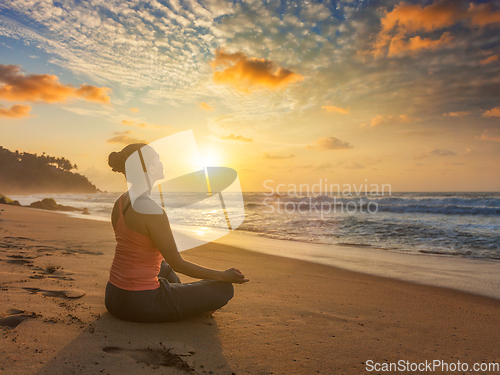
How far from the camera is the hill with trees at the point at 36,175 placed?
7131 cm

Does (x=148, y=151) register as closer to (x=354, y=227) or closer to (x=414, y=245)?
(x=414, y=245)

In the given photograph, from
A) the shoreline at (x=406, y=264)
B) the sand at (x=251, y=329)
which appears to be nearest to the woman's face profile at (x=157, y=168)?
the sand at (x=251, y=329)

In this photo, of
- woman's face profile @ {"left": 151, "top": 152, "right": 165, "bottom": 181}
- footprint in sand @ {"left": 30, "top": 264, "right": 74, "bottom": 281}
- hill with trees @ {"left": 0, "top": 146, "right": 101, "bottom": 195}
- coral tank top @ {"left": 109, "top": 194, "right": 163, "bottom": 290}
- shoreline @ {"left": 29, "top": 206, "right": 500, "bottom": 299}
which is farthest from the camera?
hill with trees @ {"left": 0, "top": 146, "right": 101, "bottom": 195}

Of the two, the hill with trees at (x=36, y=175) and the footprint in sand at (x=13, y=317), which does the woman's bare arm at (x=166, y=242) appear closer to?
the footprint in sand at (x=13, y=317)

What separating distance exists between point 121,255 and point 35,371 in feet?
2.82

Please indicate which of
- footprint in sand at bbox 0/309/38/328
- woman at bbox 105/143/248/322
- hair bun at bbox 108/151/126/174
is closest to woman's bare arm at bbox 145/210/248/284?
woman at bbox 105/143/248/322

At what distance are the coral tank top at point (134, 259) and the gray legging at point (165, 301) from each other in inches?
2.9

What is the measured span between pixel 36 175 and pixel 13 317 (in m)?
93.6

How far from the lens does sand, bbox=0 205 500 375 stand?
180 centimetres

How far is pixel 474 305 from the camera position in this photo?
3373 millimetres

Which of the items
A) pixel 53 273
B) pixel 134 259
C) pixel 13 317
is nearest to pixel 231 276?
pixel 134 259

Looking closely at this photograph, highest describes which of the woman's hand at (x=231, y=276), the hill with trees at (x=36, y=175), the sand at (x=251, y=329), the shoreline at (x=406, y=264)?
the hill with trees at (x=36, y=175)

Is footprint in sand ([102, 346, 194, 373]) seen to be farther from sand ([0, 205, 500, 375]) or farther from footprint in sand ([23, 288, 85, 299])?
footprint in sand ([23, 288, 85, 299])

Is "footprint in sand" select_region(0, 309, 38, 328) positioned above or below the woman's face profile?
below
